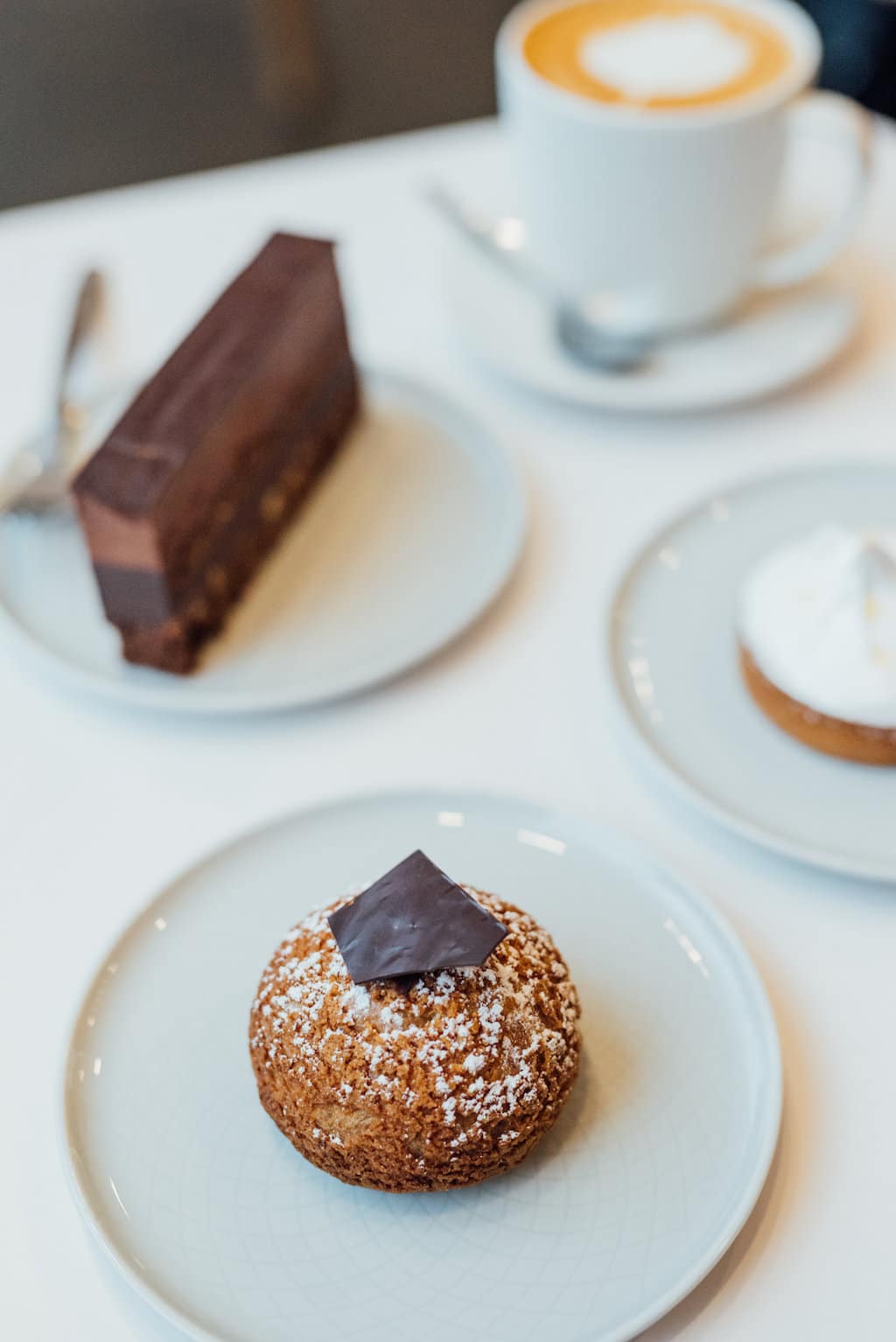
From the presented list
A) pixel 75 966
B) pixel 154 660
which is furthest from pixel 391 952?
pixel 154 660

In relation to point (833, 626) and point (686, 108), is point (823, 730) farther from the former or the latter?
point (686, 108)

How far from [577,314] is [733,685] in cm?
51

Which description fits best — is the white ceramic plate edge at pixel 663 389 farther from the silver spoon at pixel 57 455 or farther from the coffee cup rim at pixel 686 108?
the silver spoon at pixel 57 455

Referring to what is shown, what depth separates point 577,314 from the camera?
1.33m

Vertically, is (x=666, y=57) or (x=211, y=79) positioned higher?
(x=666, y=57)

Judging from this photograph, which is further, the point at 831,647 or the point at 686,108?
the point at 686,108

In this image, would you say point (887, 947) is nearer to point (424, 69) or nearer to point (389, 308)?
point (389, 308)

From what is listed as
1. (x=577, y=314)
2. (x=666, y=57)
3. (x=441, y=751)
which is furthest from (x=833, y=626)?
(x=666, y=57)

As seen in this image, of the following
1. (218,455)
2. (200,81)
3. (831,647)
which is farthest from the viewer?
(200,81)

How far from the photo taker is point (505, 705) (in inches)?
40.0

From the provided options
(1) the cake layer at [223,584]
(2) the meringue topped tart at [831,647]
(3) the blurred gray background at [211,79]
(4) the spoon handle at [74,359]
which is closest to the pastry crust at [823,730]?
(2) the meringue topped tart at [831,647]

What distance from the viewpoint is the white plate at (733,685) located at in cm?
88

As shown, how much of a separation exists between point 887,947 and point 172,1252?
464mm

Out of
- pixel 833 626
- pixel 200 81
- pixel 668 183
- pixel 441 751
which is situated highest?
pixel 668 183
